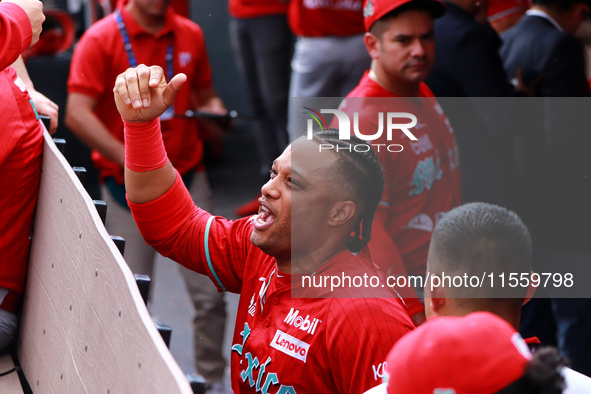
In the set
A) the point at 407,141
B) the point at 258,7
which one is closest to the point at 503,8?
the point at 258,7

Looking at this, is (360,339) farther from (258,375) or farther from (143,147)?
(143,147)

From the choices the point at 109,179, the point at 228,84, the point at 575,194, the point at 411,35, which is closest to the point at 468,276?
the point at 411,35

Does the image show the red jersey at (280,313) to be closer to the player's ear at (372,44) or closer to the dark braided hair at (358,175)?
the dark braided hair at (358,175)

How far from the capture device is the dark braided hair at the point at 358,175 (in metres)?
2.26

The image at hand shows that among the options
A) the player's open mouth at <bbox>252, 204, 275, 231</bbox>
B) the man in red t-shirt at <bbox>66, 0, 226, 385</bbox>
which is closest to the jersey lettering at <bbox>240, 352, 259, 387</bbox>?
the player's open mouth at <bbox>252, 204, 275, 231</bbox>

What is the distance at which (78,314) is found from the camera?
7.53ft

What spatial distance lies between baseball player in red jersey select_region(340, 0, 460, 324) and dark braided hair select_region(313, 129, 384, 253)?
1.38 ft

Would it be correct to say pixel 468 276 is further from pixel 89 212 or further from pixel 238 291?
pixel 89 212

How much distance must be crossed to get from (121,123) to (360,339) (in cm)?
234

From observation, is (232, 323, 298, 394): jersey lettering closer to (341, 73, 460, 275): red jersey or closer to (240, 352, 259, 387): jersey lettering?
(240, 352, 259, 387): jersey lettering

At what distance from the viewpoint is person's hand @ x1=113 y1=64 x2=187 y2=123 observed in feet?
7.29

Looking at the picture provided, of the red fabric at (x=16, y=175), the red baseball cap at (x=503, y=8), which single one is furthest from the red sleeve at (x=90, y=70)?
the red baseball cap at (x=503, y=8)

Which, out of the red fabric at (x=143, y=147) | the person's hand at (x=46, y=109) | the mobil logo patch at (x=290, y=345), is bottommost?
the mobil logo patch at (x=290, y=345)

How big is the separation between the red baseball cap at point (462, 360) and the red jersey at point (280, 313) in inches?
21.1
